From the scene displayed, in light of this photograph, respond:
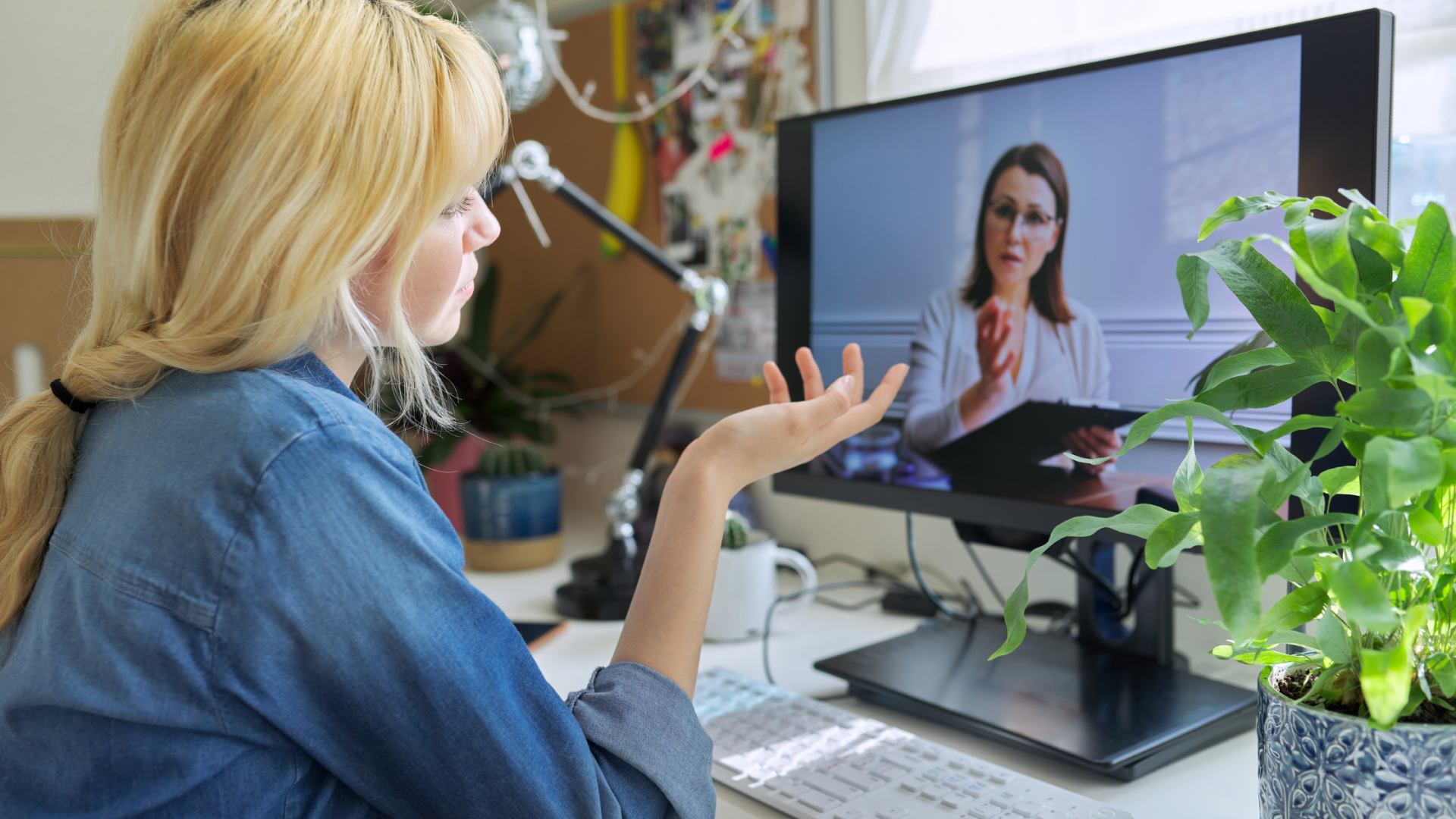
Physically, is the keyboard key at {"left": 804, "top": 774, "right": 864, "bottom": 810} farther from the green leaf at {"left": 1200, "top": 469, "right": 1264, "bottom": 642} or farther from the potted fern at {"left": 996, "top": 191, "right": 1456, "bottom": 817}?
the green leaf at {"left": 1200, "top": 469, "right": 1264, "bottom": 642}

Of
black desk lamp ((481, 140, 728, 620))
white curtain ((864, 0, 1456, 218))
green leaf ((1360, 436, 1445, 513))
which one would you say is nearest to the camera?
green leaf ((1360, 436, 1445, 513))

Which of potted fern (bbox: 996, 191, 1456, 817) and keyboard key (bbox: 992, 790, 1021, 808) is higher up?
potted fern (bbox: 996, 191, 1456, 817)

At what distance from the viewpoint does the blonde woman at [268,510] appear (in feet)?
1.43

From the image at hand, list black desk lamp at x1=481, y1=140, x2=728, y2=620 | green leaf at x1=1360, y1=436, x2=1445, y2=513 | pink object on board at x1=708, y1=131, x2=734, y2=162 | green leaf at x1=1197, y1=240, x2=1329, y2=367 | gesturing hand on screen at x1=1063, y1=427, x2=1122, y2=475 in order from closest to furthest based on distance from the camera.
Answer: green leaf at x1=1360, y1=436, x2=1445, y2=513
green leaf at x1=1197, y1=240, x2=1329, y2=367
gesturing hand on screen at x1=1063, y1=427, x2=1122, y2=475
black desk lamp at x1=481, y1=140, x2=728, y2=620
pink object on board at x1=708, y1=131, x2=734, y2=162

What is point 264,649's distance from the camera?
0.43 m

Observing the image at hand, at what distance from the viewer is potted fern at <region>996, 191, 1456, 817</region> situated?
1.27 ft

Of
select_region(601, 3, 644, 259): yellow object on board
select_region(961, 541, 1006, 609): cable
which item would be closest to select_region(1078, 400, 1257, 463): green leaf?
select_region(961, 541, 1006, 609): cable

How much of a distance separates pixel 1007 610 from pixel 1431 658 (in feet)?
0.59

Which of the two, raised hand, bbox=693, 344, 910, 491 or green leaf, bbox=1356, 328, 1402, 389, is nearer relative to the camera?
green leaf, bbox=1356, 328, 1402, 389

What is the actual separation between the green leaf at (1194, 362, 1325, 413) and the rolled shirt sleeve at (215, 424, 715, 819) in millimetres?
347

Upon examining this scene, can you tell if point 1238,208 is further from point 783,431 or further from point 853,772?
point 853,772

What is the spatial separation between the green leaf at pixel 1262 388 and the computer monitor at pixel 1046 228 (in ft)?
0.60

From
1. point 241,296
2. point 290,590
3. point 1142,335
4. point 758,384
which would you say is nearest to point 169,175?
point 241,296

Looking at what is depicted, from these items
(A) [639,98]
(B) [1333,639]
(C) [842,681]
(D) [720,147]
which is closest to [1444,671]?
(B) [1333,639]
